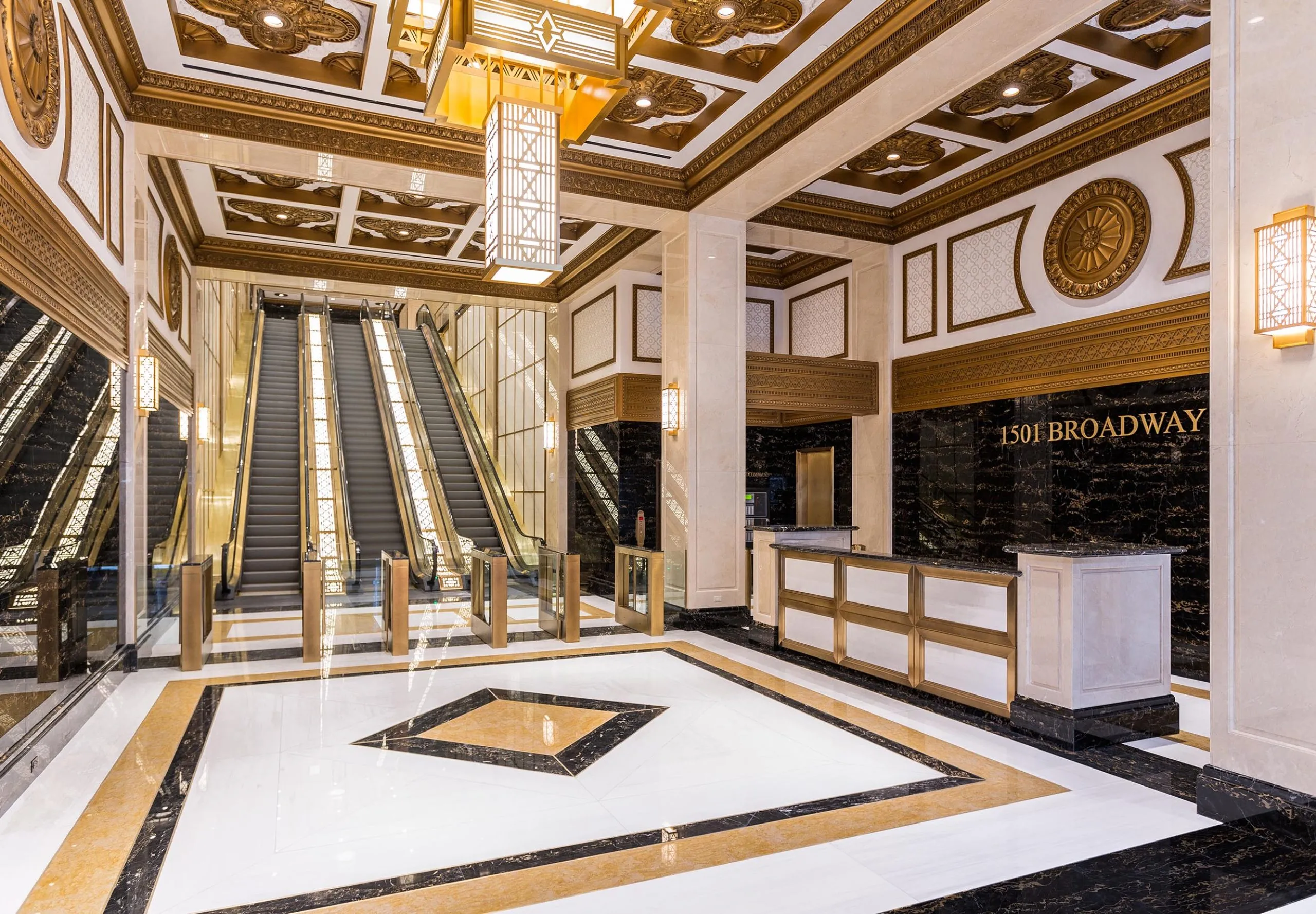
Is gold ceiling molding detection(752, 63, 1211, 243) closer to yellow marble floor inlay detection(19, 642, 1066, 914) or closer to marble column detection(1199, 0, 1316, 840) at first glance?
marble column detection(1199, 0, 1316, 840)

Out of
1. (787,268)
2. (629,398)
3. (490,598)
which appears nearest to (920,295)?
(787,268)

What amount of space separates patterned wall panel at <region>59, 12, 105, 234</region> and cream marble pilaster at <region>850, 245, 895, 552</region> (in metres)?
7.07

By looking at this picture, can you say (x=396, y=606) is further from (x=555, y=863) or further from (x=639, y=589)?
(x=555, y=863)

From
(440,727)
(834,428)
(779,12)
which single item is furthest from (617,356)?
(440,727)

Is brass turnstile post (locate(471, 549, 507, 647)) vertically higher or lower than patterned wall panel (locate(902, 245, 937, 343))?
lower

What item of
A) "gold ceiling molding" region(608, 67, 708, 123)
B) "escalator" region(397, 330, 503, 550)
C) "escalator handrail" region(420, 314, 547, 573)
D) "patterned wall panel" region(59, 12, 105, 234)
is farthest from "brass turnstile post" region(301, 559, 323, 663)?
"escalator" region(397, 330, 503, 550)

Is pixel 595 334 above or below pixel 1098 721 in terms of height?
above

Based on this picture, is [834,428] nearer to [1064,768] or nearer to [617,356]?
[617,356]

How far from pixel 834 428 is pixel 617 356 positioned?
2.83 meters

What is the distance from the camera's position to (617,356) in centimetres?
1012

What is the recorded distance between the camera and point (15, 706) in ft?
11.6

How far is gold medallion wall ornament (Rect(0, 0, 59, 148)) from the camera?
336cm

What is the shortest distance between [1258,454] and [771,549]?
3.99 metres

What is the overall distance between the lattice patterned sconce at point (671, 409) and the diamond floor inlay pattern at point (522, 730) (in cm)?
361
